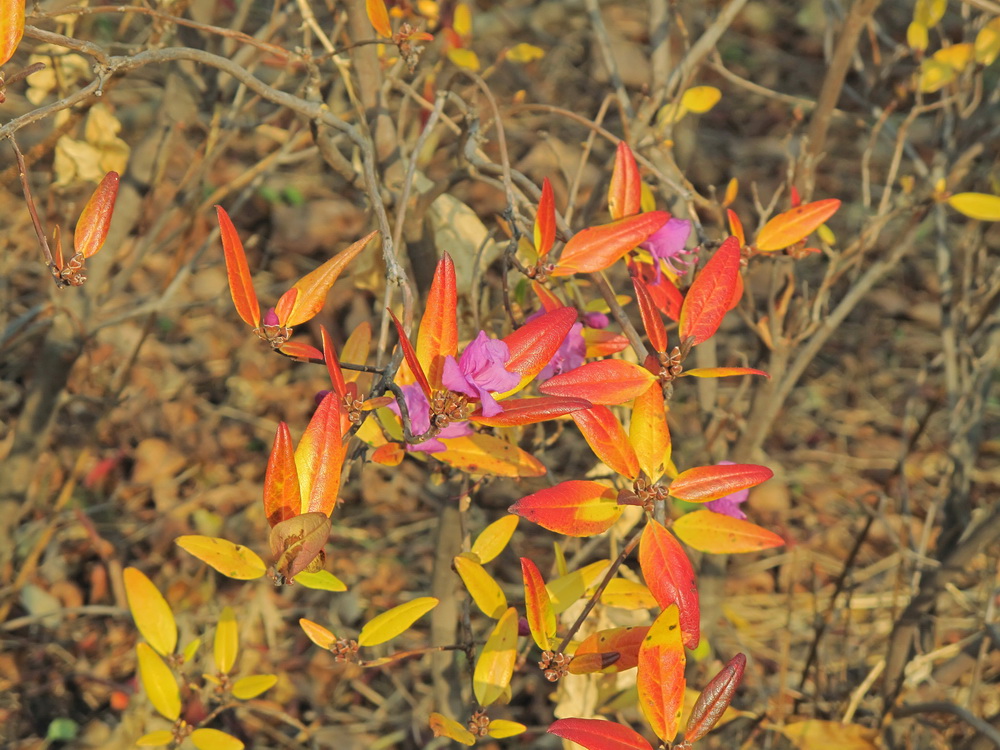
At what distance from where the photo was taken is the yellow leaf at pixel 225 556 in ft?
2.61

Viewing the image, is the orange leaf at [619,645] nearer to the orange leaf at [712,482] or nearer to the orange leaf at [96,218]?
the orange leaf at [712,482]

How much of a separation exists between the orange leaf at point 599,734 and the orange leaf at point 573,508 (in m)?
0.15

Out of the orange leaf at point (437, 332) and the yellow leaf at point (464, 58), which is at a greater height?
the yellow leaf at point (464, 58)

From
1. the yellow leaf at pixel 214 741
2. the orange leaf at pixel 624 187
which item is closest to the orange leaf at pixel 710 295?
the orange leaf at pixel 624 187

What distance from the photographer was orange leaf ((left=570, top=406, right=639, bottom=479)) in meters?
0.75

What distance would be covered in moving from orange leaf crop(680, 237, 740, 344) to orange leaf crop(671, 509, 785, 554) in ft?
0.59

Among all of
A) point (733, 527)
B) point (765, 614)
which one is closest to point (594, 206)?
point (733, 527)

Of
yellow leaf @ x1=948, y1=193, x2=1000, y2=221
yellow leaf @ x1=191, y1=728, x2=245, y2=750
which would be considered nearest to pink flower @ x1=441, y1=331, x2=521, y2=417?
yellow leaf @ x1=191, y1=728, x2=245, y2=750

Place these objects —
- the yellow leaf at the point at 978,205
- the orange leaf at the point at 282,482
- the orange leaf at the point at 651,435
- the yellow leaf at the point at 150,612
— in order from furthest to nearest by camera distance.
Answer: the yellow leaf at the point at 978,205
the yellow leaf at the point at 150,612
the orange leaf at the point at 651,435
the orange leaf at the point at 282,482

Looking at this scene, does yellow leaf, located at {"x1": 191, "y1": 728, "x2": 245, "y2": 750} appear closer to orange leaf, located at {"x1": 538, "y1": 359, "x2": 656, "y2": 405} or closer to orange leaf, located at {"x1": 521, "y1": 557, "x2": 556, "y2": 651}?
orange leaf, located at {"x1": 521, "y1": 557, "x2": 556, "y2": 651}

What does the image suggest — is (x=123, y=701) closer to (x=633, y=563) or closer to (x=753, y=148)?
(x=633, y=563)

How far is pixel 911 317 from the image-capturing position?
9.25 ft

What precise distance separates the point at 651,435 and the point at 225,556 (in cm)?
39

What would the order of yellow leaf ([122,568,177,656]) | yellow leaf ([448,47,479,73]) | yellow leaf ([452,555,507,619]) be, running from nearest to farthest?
yellow leaf ([452,555,507,619]), yellow leaf ([122,568,177,656]), yellow leaf ([448,47,479,73])
